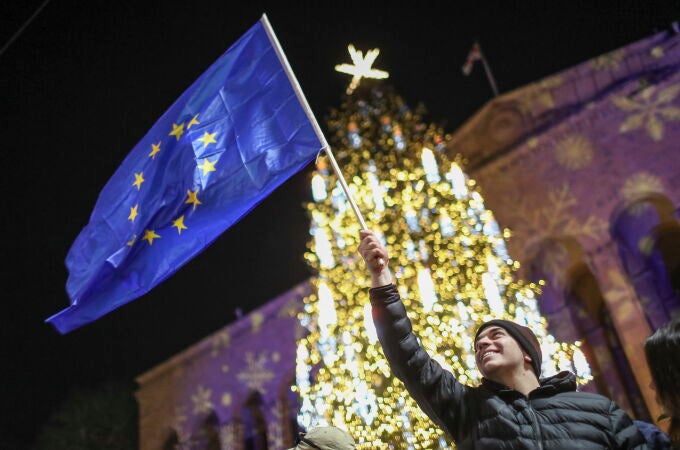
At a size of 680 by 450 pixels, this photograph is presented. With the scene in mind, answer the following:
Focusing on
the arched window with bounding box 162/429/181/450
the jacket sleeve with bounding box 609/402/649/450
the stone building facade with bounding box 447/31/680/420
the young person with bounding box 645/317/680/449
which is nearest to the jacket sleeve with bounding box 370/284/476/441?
the jacket sleeve with bounding box 609/402/649/450

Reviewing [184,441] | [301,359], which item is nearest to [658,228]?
[301,359]

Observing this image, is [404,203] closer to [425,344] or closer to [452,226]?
[452,226]

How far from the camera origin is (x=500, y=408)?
2717mm

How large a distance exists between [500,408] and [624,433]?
1.74 ft

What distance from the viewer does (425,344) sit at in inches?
381

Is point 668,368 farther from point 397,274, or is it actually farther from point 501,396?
point 397,274

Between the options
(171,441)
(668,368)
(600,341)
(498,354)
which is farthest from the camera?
(171,441)

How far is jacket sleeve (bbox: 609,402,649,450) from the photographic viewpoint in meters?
2.60

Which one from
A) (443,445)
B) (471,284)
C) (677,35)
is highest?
(677,35)

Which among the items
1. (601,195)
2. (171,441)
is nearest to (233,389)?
(171,441)

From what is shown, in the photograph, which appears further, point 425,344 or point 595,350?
point 595,350

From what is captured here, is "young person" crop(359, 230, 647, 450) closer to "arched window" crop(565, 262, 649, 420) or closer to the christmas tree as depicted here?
the christmas tree

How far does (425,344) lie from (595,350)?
20.2 ft

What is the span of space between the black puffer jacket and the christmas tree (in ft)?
22.2
